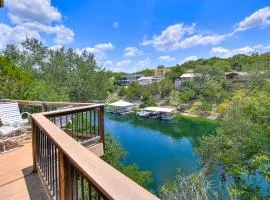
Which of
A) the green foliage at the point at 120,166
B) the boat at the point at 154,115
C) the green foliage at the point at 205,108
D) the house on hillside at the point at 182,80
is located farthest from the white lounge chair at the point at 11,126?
the house on hillside at the point at 182,80

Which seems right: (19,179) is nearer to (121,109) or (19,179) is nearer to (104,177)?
(104,177)

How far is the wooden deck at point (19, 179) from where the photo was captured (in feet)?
9.87

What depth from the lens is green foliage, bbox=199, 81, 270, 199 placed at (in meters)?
9.96

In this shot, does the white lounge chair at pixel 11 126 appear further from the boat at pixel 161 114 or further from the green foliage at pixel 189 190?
the boat at pixel 161 114

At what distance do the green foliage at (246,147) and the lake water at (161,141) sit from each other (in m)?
3.00

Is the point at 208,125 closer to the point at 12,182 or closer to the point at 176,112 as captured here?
the point at 176,112

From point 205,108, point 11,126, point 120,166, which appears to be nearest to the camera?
point 11,126

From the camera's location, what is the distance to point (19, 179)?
3467 mm

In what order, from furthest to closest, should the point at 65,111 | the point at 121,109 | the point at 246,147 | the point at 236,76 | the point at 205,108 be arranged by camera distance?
the point at 236,76, the point at 121,109, the point at 205,108, the point at 246,147, the point at 65,111

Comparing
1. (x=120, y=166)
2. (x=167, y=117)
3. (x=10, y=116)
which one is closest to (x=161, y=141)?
(x=120, y=166)

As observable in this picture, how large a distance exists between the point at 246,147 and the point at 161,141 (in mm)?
13088

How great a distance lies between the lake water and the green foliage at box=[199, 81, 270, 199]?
9.83ft

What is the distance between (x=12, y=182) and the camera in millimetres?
3387

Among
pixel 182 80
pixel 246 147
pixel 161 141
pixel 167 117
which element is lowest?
pixel 161 141
